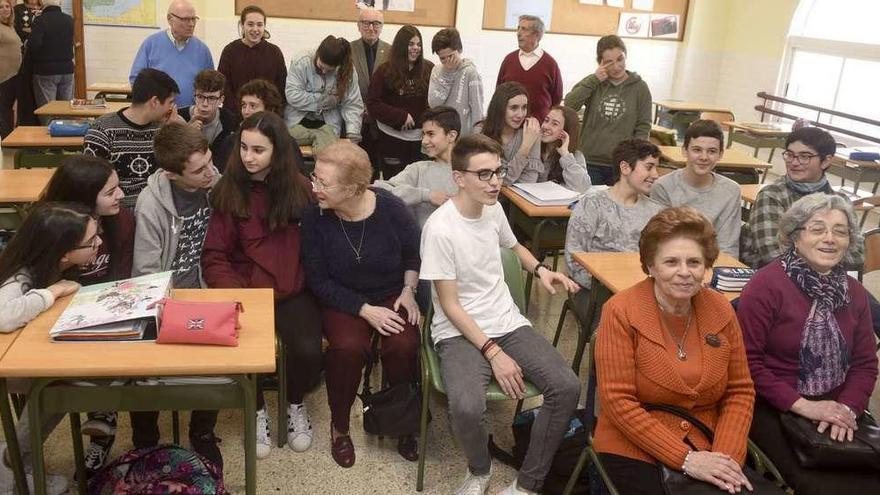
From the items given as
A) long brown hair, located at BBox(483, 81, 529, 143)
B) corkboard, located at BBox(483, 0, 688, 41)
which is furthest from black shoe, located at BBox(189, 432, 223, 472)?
corkboard, located at BBox(483, 0, 688, 41)

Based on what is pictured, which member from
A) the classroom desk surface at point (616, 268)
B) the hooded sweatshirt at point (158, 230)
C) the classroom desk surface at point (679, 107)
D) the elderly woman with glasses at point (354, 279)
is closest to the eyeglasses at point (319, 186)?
the elderly woman with glasses at point (354, 279)

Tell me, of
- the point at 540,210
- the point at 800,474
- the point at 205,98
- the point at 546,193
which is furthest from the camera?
the point at 205,98

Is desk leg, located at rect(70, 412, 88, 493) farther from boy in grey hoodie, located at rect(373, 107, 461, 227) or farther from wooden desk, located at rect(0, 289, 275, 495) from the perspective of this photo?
boy in grey hoodie, located at rect(373, 107, 461, 227)

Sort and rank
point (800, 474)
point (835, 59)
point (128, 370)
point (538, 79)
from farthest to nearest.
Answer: point (835, 59)
point (538, 79)
point (800, 474)
point (128, 370)

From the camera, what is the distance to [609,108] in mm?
4555

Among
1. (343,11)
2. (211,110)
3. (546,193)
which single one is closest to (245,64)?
(211,110)

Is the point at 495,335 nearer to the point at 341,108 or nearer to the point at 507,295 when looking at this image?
the point at 507,295

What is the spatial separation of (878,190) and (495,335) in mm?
5544

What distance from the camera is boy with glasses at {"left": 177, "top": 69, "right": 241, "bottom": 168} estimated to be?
384 centimetres

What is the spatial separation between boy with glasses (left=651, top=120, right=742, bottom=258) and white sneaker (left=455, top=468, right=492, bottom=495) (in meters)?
1.65

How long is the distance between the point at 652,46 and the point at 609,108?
4268mm

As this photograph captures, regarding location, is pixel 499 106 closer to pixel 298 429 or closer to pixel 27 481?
pixel 298 429

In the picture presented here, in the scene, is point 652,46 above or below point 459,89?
above

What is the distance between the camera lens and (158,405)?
1997mm
